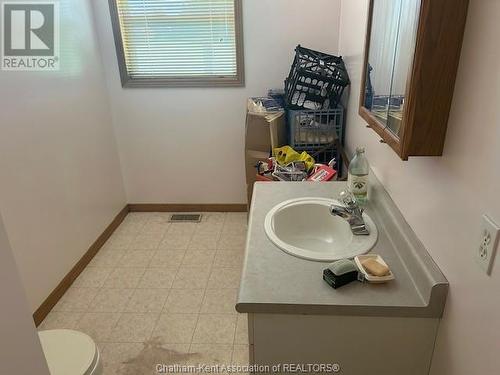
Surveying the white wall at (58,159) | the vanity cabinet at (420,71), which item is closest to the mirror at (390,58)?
the vanity cabinet at (420,71)

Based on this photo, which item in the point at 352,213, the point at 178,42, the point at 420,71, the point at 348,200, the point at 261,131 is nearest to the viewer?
the point at 420,71

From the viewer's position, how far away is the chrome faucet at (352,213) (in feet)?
4.37

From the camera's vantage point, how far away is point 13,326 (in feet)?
2.42

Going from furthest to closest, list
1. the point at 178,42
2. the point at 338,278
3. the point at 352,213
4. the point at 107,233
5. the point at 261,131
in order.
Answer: the point at 107,233, the point at 178,42, the point at 261,131, the point at 352,213, the point at 338,278

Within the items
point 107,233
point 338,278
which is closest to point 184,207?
point 107,233

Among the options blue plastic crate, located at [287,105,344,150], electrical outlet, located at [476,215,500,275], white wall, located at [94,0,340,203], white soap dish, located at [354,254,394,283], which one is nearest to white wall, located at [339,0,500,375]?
electrical outlet, located at [476,215,500,275]

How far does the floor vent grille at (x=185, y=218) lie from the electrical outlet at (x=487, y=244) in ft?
8.47

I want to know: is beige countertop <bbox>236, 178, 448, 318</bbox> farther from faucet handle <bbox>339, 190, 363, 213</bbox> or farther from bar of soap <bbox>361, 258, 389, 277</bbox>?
faucet handle <bbox>339, 190, 363, 213</bbox>

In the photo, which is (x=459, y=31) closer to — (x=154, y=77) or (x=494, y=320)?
(x=494, y=320)

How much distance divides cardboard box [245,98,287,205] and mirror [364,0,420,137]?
40.4 inches

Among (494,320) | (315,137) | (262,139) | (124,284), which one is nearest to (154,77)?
(262,139)

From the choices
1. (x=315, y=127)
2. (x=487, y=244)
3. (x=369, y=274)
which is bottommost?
(x=369, y=274)

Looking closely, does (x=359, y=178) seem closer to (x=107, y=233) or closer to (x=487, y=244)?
(x=487, y=244)

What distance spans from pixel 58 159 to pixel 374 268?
6.67 ft
